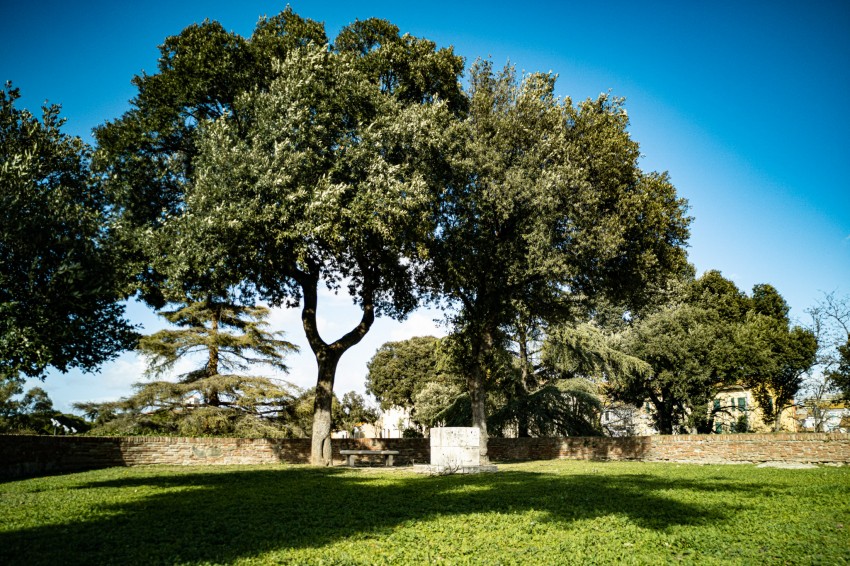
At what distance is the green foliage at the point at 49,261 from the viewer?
42.8ft

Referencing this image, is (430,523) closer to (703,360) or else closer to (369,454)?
(369,454)

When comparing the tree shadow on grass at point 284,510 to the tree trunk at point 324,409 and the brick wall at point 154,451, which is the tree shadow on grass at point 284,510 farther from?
the tree trunk at point 324,409

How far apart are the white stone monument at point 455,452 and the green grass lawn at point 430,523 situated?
5.26 metres

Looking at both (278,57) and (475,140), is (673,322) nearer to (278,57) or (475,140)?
(475,140)

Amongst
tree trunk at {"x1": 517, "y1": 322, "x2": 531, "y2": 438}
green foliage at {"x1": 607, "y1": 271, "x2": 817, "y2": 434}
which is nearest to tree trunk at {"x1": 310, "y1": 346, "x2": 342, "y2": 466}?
tree trunk at {"x1": 517, "y1": 322, "x2": 531, "y2": 438}

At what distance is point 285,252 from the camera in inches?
771

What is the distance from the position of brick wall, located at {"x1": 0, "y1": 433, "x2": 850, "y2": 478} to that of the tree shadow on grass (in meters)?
4.17

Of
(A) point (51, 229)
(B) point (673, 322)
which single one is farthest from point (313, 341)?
(B) point (673, 322)

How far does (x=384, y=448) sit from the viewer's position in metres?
26.7

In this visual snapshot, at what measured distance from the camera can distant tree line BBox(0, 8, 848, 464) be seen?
1491cm

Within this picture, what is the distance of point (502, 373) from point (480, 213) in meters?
15.9

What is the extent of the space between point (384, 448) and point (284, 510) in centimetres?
1754

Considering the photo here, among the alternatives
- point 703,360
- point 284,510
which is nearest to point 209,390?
point 284,510

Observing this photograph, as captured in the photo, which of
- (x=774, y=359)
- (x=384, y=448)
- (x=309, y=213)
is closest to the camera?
(x=309, y=213)
